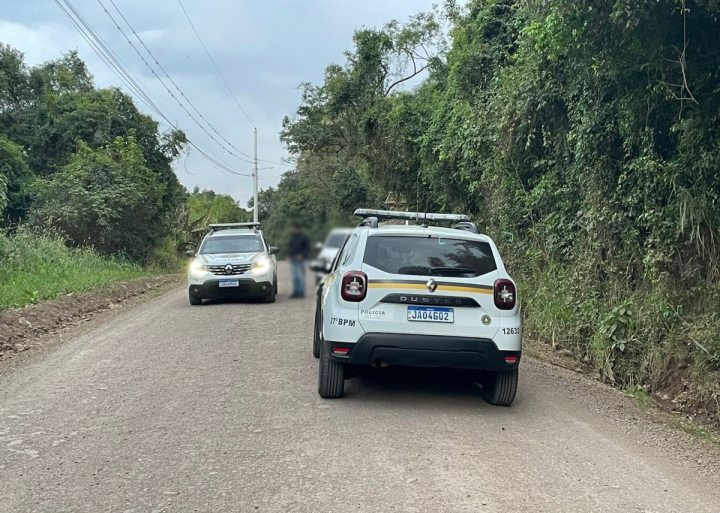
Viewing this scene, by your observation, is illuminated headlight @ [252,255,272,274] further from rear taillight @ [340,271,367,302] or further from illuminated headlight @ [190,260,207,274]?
rear taillight @ [340,271,367,302]

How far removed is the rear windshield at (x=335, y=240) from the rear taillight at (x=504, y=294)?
1.54 metres

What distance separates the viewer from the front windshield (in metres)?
14.1

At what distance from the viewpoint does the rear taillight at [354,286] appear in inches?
229

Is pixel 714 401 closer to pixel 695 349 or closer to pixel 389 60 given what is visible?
pixel 695 349

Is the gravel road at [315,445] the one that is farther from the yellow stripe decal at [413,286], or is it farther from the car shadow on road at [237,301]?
the car shadow on road at [237,301]

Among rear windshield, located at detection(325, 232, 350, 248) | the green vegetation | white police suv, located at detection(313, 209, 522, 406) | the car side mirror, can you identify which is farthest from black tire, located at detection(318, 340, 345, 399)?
the green vegetation

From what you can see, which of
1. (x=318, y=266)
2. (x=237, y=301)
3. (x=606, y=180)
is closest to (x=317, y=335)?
(x=318, y=266)

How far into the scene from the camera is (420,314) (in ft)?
18.9

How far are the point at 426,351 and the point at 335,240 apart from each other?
140cm

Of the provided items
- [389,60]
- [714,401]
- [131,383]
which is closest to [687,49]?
[714,401]

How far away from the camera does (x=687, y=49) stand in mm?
6719

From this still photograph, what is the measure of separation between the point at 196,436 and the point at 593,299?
584 cm

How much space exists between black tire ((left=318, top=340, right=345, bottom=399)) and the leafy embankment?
4.10 feet

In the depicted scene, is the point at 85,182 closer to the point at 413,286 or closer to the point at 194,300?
the point at 194,300
